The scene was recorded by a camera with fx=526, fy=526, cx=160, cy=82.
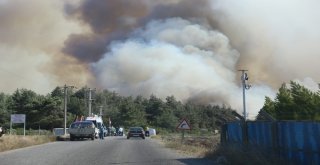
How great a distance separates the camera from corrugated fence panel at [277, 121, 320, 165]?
47.2ft

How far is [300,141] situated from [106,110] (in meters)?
146

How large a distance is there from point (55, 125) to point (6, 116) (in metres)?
11.9

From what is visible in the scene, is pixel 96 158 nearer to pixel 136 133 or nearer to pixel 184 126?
pixel 184 126

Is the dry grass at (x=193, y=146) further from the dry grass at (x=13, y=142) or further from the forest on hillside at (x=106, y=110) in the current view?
the forest on hillside at (x=106, y=110)

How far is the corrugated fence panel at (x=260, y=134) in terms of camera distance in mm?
17817

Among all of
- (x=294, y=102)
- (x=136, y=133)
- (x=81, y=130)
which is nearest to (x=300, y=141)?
(x=81, y=130)

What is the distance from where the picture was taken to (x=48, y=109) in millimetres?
109625

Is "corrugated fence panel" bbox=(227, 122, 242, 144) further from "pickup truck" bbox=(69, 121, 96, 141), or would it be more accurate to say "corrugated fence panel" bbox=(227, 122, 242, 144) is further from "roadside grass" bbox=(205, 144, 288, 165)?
"pickup truck" bbox=(69, 121, 96, 141)

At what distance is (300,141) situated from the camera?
15375mm

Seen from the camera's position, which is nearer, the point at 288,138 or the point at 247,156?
the point at 288,138

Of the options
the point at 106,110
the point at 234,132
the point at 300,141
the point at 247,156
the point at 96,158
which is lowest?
the point at 96,158

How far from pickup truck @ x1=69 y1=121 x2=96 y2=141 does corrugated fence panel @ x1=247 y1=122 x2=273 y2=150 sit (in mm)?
29678

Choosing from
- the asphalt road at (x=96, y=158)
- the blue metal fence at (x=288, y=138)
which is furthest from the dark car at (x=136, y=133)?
the blue metal fence at (x=288, y=138)

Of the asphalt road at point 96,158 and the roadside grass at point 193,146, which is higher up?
the roadside grass at point 193,146
